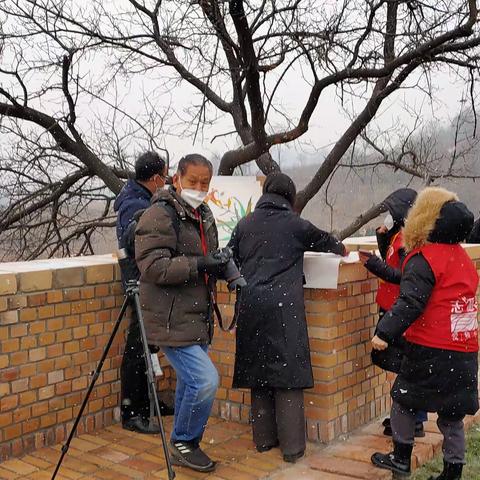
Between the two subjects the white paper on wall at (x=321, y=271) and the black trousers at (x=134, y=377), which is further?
the black trousers at (x=134, y=377)

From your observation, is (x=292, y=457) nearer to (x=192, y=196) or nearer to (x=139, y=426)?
(x=139, y=426)

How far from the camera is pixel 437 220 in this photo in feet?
12.0

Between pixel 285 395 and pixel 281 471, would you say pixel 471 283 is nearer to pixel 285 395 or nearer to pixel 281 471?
pixel 285 395

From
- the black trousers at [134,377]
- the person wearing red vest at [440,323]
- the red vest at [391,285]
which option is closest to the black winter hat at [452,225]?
the person wearing red vest at [440,323]

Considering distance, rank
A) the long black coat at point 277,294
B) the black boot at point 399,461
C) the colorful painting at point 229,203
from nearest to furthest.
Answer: the black boot at point 399,461, the long black coat at point 277,294, the colorful painting at point 229,203

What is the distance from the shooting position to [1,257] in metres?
11.7

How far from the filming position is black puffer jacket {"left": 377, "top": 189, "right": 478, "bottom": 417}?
3566 mm

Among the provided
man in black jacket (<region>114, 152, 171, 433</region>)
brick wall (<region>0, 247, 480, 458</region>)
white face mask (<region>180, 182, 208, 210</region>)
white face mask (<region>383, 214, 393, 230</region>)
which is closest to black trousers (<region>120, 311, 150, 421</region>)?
man in black jacket (<region>114, 152, 171, 433</region>)

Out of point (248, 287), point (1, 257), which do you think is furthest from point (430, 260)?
point (1, 257)

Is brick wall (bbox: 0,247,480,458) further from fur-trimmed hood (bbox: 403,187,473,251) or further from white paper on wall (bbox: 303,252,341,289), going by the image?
fur-trimmed hood (bbox: 403,187,473,251)

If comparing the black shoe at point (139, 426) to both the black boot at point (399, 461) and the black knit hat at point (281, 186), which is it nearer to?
the black boot at point (399, 461)

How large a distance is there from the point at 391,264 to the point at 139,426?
2.06m

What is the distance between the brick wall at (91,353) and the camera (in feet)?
13.2

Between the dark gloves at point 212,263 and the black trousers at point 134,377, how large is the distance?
1.26 metres
